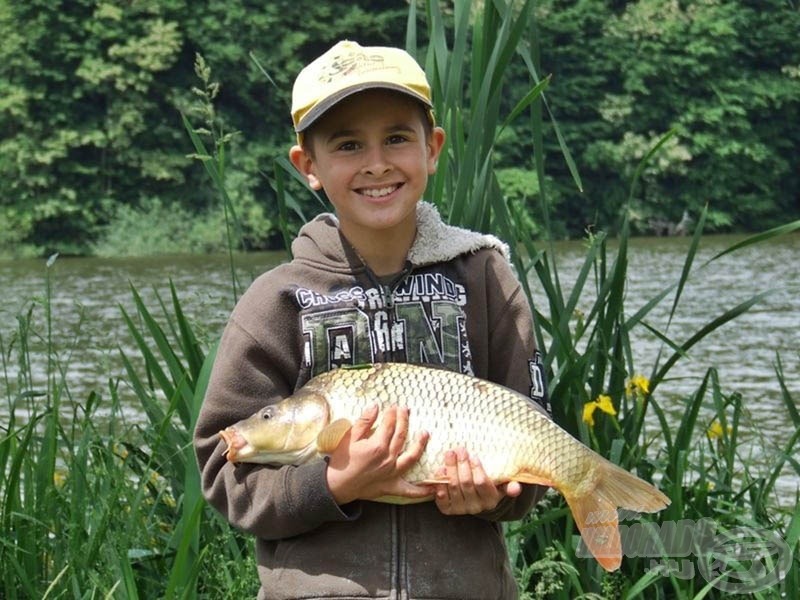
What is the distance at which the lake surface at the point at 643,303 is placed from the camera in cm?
416

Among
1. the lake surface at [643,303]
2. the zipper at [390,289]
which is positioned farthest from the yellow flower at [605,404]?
the zipper at [390,289]

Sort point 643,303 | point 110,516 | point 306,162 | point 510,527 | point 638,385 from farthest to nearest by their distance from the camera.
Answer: point 643,303 < point 638,385 < point 510,527 < point 110,516 < point 306,162

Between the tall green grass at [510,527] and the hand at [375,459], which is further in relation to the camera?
the tall green grass at [510,527]

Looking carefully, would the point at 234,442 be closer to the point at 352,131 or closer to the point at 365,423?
the point at 365,423

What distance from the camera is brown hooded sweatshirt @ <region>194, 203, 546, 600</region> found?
1.56 m

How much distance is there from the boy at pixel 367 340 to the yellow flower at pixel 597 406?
899 millimetres

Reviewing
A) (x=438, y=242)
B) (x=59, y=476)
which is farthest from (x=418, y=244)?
(x=59, y=476)

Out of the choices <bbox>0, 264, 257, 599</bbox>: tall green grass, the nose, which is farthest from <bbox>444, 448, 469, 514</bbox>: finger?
<bbox>0, 264, 257, 599</bbox>: tall green grass

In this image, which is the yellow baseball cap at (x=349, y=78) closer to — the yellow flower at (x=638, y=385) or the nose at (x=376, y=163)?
the nose at (x=376, y=163)

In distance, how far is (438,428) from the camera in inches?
59.3

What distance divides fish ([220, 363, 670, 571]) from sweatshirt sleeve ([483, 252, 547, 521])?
4.7 inches

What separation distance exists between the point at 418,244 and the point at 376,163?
13cm

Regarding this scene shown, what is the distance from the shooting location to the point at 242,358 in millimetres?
1607

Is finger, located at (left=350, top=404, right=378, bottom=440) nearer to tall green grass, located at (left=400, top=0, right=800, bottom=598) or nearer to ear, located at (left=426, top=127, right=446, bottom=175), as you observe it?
ear, located at (left=426, top=127, right=446, bottom=175)
